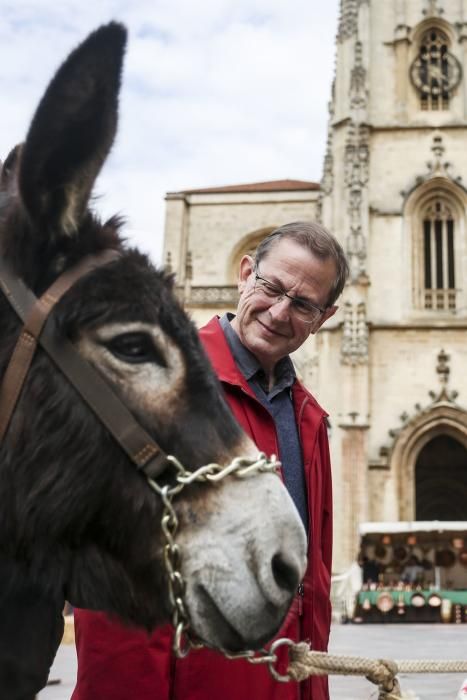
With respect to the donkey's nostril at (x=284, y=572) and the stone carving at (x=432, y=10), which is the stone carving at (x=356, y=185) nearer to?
the stone carving at (x=432, y=10)

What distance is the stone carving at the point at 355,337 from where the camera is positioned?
23703mm

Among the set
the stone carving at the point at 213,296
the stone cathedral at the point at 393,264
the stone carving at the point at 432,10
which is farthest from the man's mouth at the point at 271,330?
the stone carving at the point at 432,10

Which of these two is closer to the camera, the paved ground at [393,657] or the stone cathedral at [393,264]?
the paved ground at [393,657]

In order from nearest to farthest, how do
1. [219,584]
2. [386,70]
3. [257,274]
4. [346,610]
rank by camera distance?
[219,584] → [257,274] → [346,610] → [386,70]

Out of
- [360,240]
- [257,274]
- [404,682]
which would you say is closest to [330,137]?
[360,240]

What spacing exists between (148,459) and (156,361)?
0.60 ft

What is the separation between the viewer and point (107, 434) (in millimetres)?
1514

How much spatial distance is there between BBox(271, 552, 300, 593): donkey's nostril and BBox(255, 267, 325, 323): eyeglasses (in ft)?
4.41

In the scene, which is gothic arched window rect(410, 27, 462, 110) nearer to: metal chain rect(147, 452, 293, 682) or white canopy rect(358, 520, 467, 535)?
white canopy rect(358, 520, 467, 535)

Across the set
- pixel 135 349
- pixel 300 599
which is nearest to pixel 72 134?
pixel 135 349

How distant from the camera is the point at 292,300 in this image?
272 cm

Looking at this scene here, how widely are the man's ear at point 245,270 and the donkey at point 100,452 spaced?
130 centimetres

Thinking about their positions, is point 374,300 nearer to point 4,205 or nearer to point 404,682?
point 404,682

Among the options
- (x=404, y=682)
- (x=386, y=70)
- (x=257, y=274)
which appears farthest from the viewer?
(x=386, y=70)
